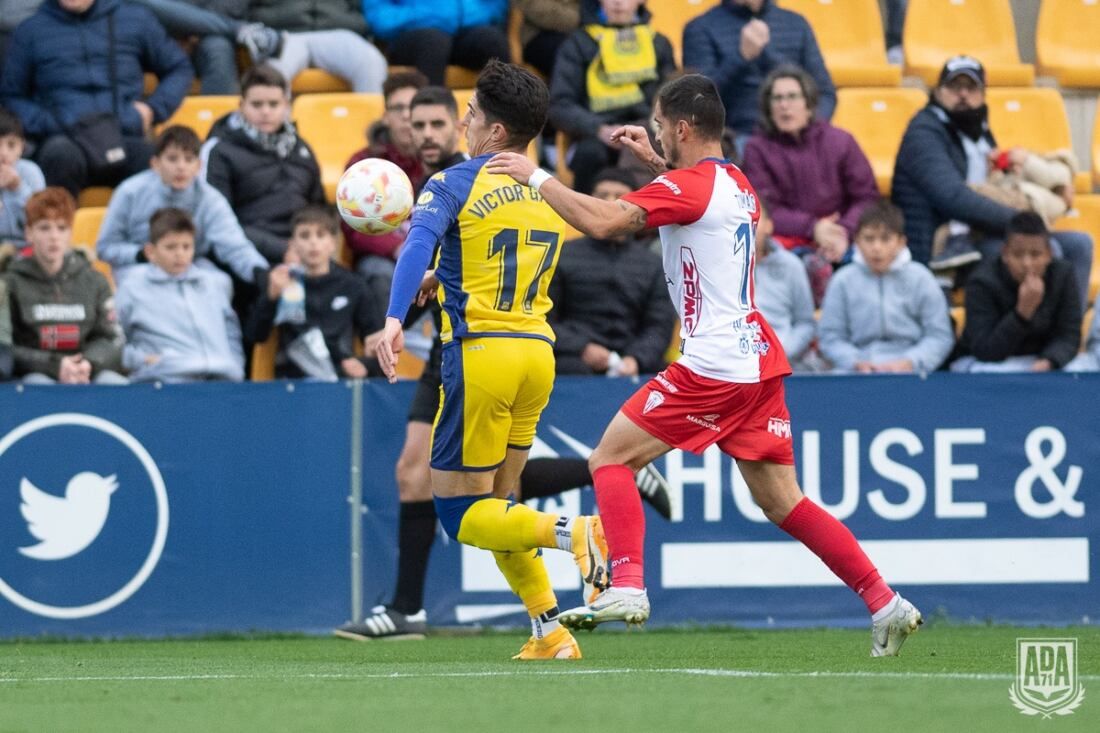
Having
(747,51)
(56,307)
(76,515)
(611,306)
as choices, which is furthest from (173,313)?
(747,51)

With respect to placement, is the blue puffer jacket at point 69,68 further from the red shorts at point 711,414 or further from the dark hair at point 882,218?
the red shorts at point 711,414

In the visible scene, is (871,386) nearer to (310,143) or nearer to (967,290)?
(967,290)

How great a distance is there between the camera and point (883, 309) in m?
10.1

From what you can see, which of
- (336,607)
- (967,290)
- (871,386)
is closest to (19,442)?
(336,607)

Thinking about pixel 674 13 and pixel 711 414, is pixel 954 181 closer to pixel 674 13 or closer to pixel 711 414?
pixel 674 13

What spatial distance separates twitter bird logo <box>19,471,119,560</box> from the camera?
900 centimetres

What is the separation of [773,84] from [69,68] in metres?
4.38

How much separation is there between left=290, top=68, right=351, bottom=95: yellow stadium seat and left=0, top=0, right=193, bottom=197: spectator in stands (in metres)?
1.03

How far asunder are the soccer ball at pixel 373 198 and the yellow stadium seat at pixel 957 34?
7240 mm

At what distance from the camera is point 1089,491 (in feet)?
30.3

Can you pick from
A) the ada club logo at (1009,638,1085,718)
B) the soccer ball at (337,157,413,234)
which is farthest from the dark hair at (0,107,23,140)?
the ada club logo at (1009,638,1085,718)

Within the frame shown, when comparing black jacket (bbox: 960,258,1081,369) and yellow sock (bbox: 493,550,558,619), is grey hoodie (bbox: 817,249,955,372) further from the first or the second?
yellow sock (bbox: 493,550,558,619)

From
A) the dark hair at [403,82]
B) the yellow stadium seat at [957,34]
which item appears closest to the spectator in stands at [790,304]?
the dark hair at [403,82]

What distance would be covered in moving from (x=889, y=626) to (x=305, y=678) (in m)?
2.16
